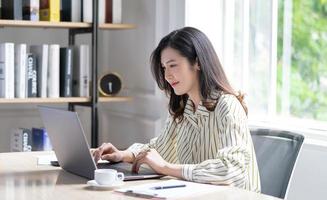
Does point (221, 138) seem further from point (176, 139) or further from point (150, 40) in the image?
point (150, 40)

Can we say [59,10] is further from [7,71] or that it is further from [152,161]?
[152,161]

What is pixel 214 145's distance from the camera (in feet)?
7.34

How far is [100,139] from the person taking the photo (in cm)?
399

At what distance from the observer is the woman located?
1.99 m

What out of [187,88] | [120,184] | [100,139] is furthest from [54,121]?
[100,139]

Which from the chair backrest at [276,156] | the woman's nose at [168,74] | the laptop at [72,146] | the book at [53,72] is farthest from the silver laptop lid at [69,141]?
the book at [53,72]

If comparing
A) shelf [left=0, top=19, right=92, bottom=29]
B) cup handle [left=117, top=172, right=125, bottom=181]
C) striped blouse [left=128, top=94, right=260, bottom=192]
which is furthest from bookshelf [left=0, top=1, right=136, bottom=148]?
cup handle [left=117, top=172, right=125, bottom=181]

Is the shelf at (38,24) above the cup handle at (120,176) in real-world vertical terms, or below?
above

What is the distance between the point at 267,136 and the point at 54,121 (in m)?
0.78

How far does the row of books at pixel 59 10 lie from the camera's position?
3.35m

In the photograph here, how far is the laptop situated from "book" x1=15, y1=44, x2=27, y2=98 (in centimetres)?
114

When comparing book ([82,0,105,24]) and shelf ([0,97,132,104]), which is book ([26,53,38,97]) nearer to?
shelf ([0,97,132,104])

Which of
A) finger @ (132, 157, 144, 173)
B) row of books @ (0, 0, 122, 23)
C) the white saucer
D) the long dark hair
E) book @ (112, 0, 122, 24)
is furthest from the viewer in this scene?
book @ (112, 0, 122, 24)

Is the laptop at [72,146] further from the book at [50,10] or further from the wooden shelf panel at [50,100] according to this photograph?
the book at [50,10]
